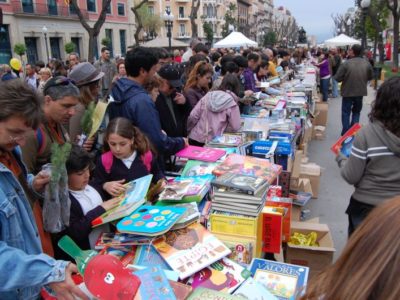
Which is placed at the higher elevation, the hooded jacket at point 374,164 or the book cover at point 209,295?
the hooded jacket at point 374,164

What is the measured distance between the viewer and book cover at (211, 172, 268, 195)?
2.09 metres

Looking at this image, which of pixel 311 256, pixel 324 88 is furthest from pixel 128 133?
pixel 324 88

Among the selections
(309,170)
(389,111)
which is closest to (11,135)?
(389,111)

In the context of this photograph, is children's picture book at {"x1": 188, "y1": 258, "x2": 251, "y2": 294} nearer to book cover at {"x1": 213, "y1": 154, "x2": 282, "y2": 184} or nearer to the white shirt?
book cover at {"x1": 213, "y1": 154, "x2": 282, "y2": 184}

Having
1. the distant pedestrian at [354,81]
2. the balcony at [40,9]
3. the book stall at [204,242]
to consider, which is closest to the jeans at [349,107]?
the distant pedestrian at [354,81]

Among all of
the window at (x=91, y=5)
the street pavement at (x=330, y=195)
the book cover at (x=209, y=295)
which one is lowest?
the street pavement at (x=330, y=195)

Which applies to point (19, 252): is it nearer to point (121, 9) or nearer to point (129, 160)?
point (129, 160)

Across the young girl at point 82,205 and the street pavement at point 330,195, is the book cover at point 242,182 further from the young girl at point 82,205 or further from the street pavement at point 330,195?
the street pavement at point 330,195

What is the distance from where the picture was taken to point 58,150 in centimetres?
166

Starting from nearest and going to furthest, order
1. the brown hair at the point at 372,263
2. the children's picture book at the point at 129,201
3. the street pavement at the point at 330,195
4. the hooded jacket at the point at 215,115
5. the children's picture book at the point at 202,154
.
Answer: the brown hair at the point at 372,263, the children's picture book at the point at 129,201, the children's picture book at the point at 202,154, the hooded jacket at the point at 215,115, the street pavement at the point at 330,195

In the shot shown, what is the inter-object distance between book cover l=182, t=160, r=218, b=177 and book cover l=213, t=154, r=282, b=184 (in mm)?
152

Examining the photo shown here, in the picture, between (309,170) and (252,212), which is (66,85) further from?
(309,170)

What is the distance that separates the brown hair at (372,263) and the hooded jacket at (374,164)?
64.4 inches

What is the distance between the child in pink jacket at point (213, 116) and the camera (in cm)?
386
